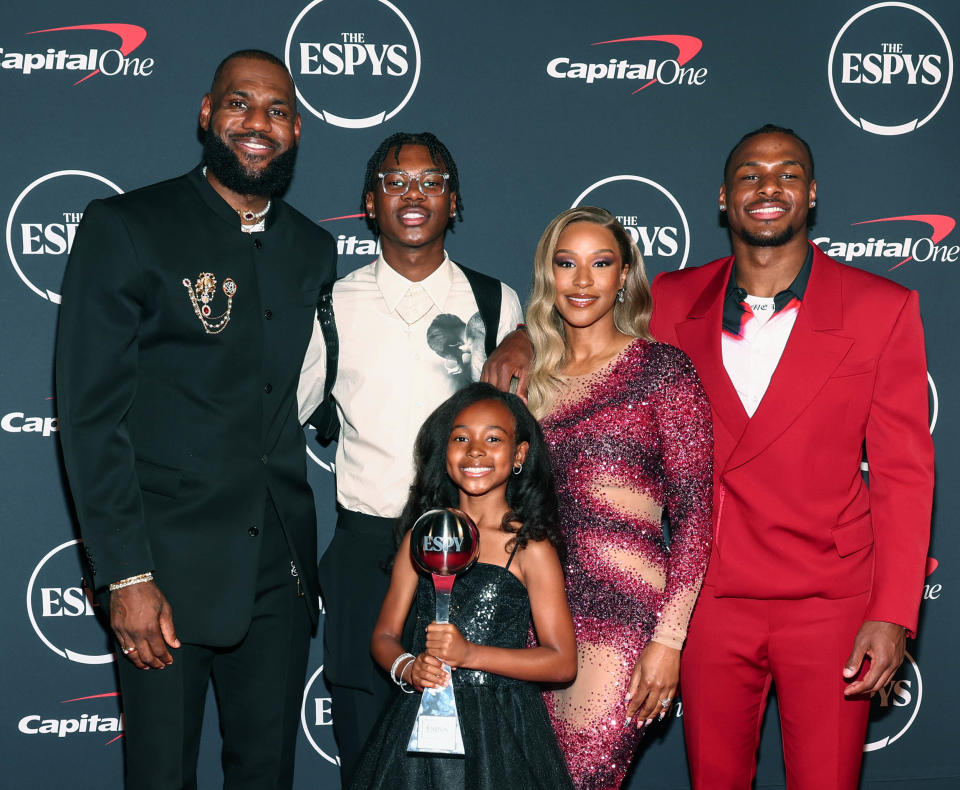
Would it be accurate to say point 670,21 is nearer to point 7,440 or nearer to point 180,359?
point 180,359

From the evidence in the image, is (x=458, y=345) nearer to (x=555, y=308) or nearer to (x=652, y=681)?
(x=555, y=308)

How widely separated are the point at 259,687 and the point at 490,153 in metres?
2.06

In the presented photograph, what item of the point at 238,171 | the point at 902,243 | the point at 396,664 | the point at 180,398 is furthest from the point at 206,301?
the point at 902,243

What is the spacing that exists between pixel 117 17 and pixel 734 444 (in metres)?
2.60

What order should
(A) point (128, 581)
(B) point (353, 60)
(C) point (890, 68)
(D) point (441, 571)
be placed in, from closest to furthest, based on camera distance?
(D) point (441, 571)
(A) point (128, 581)
(B) point (353, 60)
(C) point (890, 68)

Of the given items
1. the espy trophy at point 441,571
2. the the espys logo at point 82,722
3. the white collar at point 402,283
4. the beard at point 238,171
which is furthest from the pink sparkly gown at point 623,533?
the the espys logo at point 82,722

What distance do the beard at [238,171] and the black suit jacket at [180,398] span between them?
60mm

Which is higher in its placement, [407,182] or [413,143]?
[413,143]

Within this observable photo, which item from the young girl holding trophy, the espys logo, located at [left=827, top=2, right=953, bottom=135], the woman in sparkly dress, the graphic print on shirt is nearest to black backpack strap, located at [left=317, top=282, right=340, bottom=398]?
the graphic print on shirt

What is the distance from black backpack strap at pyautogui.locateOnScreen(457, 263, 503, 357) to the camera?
10.3 feet

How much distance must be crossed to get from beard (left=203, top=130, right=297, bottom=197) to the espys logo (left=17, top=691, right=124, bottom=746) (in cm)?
204

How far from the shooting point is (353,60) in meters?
3.54

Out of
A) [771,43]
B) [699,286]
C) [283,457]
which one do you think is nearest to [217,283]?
[283,457]

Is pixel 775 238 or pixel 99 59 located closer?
pixel 775 238
